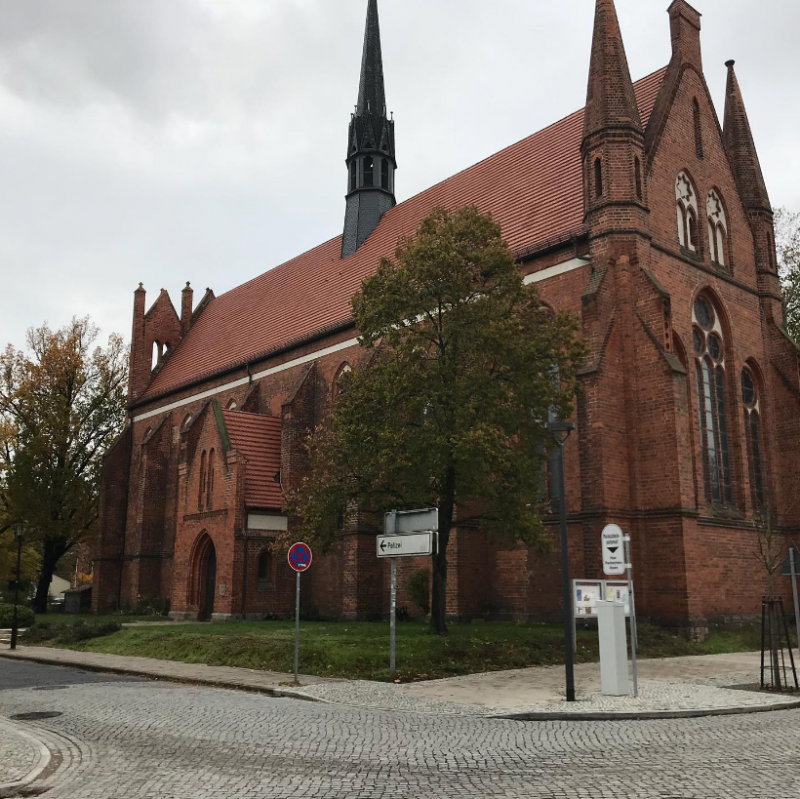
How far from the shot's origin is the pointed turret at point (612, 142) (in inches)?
907

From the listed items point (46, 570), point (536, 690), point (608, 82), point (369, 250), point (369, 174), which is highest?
point (369, 174)

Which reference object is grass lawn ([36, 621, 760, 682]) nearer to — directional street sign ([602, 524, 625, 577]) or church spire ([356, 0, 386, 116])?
directional street sign ([602, 524, 625, 577])

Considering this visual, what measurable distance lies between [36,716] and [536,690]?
292 inches

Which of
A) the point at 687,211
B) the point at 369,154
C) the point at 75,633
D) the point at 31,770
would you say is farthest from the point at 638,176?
the point at 31,770

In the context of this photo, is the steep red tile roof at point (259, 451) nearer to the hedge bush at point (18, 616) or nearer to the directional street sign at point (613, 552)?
the hedge bush at point (18, 616)

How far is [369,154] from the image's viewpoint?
38.7m

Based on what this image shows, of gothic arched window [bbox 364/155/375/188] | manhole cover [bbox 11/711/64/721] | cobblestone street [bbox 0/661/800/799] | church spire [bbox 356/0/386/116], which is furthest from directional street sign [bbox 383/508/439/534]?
church spire [bbox 356/0/386/116]

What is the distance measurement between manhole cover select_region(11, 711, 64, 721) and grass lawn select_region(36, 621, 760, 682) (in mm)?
5713

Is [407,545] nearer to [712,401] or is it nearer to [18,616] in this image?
[712,401]

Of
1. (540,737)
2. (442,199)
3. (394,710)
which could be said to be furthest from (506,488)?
(442,199)

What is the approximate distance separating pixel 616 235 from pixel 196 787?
18868mm

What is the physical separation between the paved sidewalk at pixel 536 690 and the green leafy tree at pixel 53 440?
22501mm

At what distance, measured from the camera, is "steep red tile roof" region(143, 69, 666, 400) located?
1040 inches

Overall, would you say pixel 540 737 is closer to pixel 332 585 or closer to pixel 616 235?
pixel 616 235
